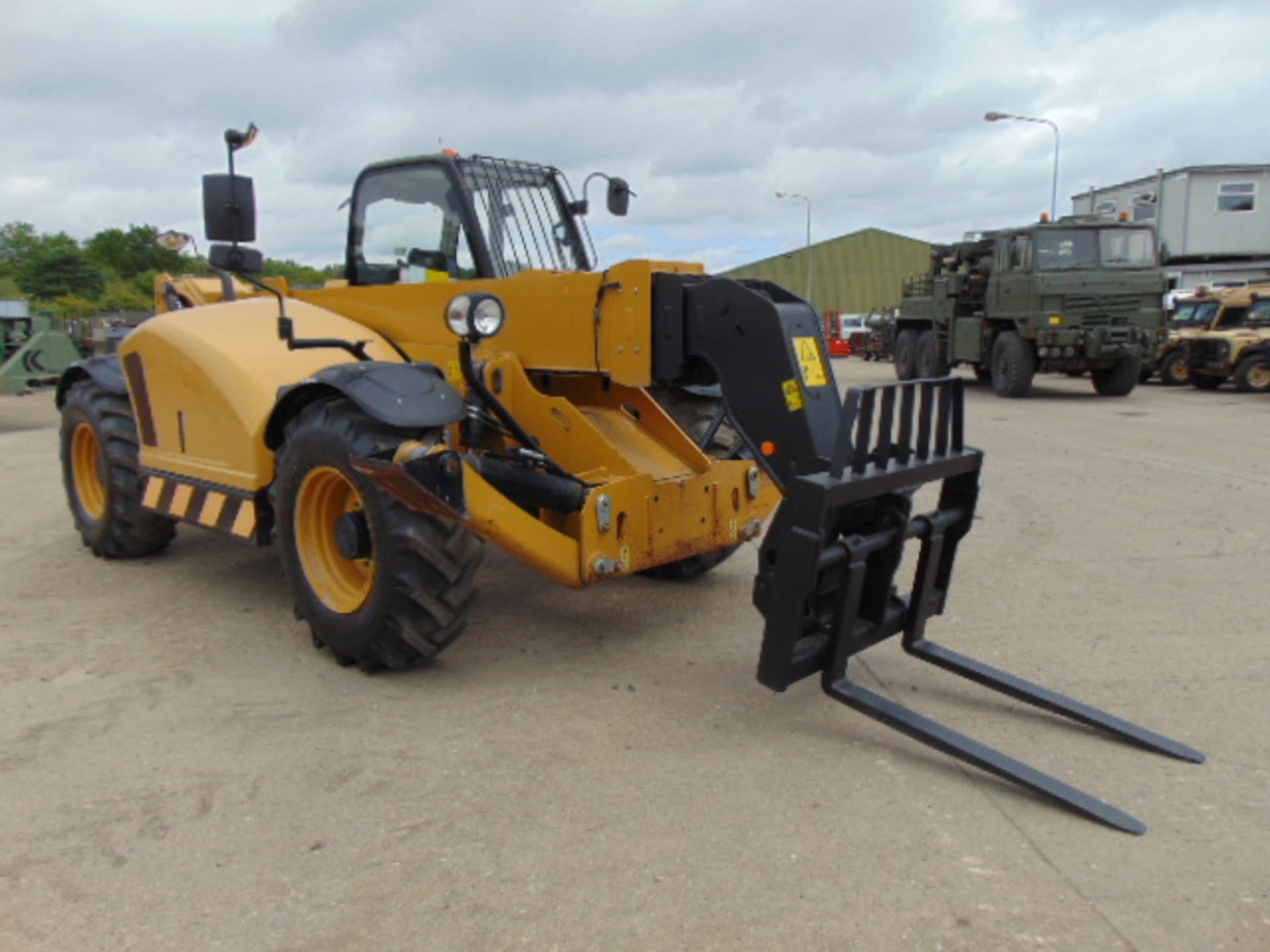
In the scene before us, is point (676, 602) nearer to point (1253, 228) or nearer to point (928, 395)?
point (928, 395)

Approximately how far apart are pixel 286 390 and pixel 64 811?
1.91 metres

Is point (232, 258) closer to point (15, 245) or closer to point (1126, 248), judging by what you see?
point (1126, 248)

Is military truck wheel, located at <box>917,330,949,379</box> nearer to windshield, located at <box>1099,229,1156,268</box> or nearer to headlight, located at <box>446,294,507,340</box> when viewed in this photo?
windshield, located at <box>1099,229,1156,268</box>

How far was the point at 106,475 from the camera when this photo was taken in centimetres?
588

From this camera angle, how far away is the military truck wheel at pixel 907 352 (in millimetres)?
21391

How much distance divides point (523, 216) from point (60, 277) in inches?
1953

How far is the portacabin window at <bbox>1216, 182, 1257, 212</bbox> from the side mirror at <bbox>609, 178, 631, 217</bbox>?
33.0 m

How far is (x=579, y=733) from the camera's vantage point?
3631 millimetres

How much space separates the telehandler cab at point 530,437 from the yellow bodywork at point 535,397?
0.5 inches

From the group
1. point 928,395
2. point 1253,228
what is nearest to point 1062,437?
point 928,395

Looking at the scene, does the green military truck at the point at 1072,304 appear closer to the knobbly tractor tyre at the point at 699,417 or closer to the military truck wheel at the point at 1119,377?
the military truck wheel at the point at 1119,377

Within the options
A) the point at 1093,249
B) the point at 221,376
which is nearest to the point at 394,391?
the point at 221,376

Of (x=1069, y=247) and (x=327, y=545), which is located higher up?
(x=1069, y=247)

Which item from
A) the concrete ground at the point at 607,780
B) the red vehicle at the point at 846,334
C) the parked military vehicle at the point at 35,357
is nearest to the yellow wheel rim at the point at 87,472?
the concrete ground at the point at 607,780
